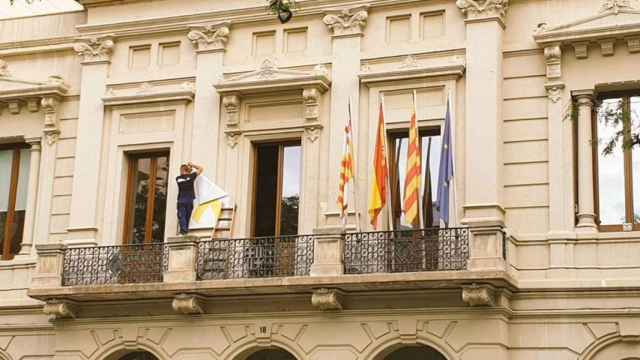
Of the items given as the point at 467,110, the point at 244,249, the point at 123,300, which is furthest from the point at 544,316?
the point at 123,300

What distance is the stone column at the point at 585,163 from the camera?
22062 mm

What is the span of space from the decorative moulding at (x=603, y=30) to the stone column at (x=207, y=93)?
694cm

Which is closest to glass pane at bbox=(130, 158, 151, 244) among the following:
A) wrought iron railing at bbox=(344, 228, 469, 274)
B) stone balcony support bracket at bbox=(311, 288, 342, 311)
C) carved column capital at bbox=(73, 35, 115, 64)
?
carved column capital at bbox=(73, 35, 115, 64)

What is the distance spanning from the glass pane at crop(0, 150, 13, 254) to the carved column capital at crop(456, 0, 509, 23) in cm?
1129

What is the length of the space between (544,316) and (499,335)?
1.01 m

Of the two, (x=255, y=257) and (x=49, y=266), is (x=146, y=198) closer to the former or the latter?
(x=49, y=266)

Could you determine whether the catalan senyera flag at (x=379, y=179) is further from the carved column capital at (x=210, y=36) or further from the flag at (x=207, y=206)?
the carved column capital at (x=210, y=36)

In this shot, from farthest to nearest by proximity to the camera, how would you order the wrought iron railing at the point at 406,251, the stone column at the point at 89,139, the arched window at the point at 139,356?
1. the stone column at the point at 89,139
2. the arched window at the point at 139,356
3. the wrought iron railing at the point at 406,251

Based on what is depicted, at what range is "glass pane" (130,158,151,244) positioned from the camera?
2561 centimetres

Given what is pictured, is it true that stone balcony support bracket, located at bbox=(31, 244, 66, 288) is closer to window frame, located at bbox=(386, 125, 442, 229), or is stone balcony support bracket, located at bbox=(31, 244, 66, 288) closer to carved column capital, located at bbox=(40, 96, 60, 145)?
carved column capital, located at bbox=(40, 96, 60, 145)

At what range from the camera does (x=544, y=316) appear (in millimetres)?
21750

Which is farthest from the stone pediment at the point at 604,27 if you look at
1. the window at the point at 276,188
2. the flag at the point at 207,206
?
the flag at the point at 207,206

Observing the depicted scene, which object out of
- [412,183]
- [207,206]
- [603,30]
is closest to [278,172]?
[207,206]

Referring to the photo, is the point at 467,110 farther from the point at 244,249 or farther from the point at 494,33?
the point at 244,249
